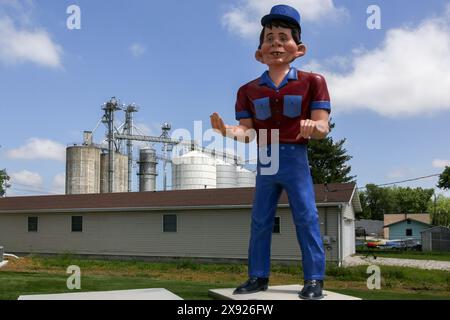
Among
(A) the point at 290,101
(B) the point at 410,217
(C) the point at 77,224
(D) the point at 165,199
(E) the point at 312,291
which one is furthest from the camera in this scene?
(B) the point at 410,217

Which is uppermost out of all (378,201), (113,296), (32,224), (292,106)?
(292,106)

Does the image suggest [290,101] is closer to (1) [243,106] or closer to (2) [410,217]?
(1) [243,106]

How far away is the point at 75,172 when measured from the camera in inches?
1644

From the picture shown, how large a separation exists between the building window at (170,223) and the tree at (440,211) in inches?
2394

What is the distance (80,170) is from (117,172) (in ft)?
12.9

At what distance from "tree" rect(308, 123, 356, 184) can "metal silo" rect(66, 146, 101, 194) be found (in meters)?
18.1

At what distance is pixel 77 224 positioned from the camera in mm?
27031

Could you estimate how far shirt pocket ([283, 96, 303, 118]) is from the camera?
21.4 feet

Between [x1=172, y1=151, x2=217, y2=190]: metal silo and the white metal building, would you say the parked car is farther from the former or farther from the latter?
[x1=172, y1=151, x2=217, y2=190]: metal silo

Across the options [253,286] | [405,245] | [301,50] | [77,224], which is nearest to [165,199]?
[77,224]

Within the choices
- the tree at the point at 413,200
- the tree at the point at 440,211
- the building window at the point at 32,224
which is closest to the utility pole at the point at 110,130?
the building window at the point at 32,224

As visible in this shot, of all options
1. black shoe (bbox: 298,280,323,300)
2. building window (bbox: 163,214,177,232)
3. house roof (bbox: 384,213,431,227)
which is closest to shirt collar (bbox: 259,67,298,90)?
black shoe (bbox: 298,280,323,300)
